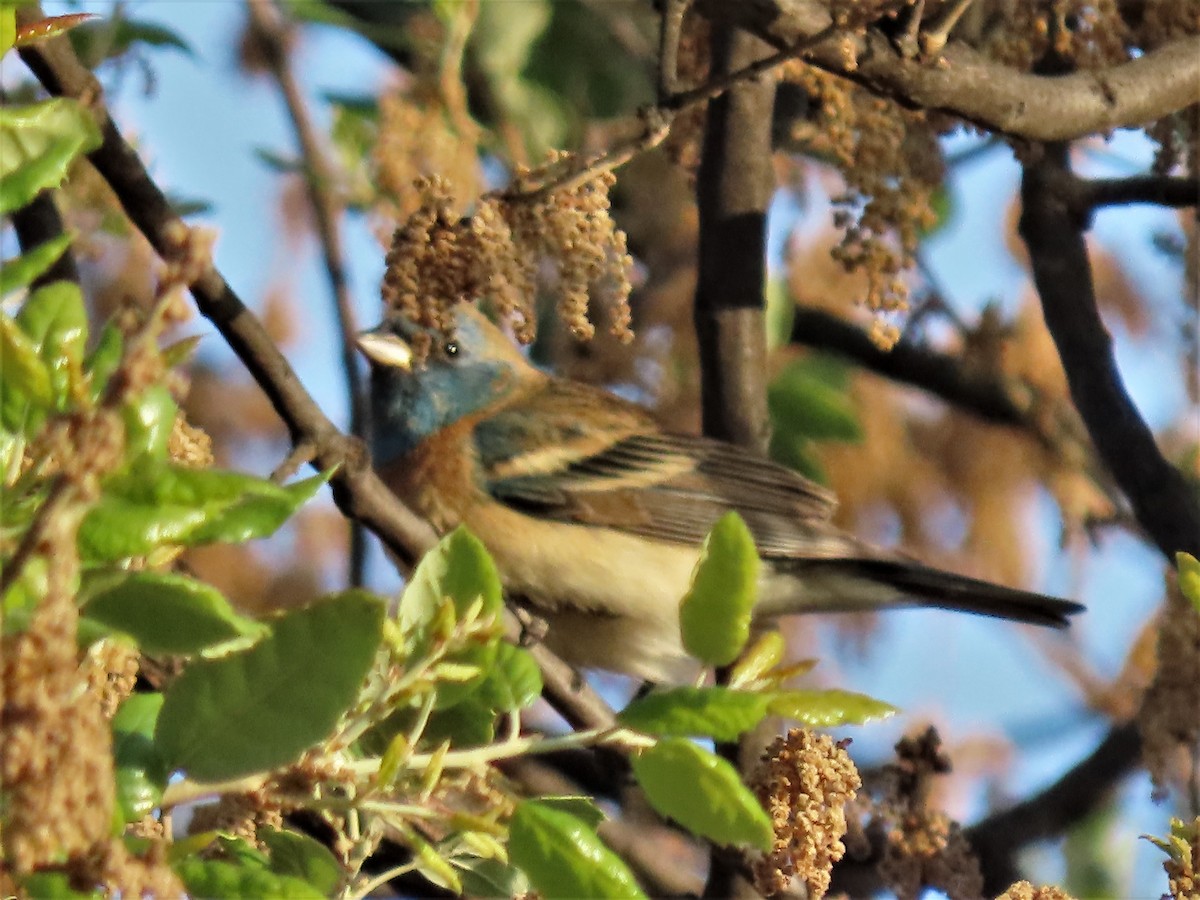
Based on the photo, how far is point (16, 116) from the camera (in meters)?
1.25

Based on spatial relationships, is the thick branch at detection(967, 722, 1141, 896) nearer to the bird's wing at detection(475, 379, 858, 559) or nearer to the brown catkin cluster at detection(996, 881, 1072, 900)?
the bird's wing at detection(475, 379, 858, 559)

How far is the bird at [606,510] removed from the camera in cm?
389

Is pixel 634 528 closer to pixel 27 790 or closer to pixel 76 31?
pixel 76 31

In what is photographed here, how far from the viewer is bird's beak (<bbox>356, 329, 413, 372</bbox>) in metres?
4.17

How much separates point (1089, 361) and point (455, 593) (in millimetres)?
2361

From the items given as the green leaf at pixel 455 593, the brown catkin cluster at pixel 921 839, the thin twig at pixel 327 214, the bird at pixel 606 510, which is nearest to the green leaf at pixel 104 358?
the green leaf at pixel 455 593

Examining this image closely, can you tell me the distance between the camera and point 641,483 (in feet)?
13.6

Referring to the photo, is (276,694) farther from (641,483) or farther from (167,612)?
(641,483)

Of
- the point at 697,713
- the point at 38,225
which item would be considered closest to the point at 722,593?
the point at 697,713

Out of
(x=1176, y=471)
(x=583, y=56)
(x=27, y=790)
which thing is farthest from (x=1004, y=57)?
(x=27, y=790)

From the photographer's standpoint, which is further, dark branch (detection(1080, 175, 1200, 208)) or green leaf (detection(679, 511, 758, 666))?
dark branch (detection(1080, 175, 1200, 208))

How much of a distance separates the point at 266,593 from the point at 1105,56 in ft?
10.3

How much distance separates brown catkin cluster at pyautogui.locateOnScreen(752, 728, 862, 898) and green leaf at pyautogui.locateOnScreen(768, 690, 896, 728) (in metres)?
0.36

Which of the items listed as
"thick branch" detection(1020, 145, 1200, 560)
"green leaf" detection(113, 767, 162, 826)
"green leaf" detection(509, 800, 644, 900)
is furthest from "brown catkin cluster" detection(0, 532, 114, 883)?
"thick branch" detection(1020, 145, 1200, 560)
